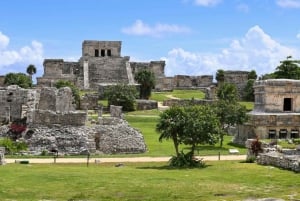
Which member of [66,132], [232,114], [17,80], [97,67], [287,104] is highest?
[97,67]

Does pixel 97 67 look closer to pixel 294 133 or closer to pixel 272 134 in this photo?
pixel 272 134

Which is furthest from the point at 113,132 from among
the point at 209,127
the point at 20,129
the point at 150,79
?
the point at 150,79

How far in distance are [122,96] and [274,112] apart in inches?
949

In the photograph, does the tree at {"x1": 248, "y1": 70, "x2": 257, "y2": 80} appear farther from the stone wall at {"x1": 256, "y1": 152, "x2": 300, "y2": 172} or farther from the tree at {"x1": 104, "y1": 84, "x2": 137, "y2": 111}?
the stone wall at {"x1": 256, "y1": 152, "x2": 300, "y2": 172}

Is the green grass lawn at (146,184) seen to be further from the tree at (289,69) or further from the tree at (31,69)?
the tree at (31,69)

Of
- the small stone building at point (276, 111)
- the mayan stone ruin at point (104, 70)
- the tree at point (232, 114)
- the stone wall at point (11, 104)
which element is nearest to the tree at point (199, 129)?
the tree at point (232, 114)

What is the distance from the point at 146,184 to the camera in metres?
26.3

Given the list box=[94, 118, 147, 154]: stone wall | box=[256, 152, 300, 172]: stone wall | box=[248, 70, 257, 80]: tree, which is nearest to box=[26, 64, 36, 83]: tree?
box=[248, 70, 257, 80]: tree

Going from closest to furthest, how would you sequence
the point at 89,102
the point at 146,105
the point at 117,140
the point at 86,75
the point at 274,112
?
1. the point at 117,140
2. the point at 274,112
3. the point at 146,105
4. the point at 89,102
5. the point at 86,75

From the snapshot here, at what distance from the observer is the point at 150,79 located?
85.4 metres

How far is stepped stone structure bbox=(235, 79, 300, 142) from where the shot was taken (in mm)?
51844

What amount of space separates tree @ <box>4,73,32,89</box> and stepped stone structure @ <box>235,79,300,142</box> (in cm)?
4153

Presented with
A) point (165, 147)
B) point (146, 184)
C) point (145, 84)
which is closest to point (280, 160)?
point (146, 184)

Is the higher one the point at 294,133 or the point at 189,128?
the point at 189,128
